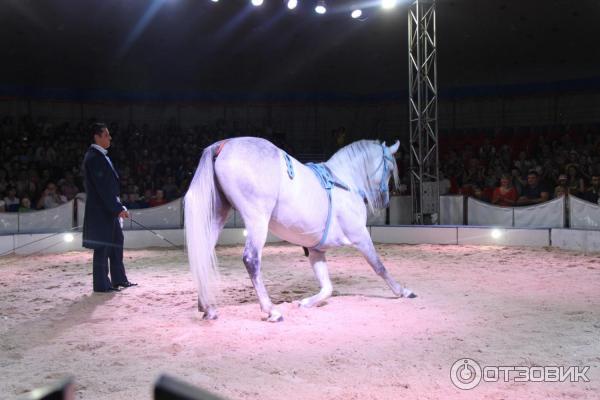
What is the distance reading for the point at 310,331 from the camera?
4289 mm

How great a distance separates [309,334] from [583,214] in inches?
292

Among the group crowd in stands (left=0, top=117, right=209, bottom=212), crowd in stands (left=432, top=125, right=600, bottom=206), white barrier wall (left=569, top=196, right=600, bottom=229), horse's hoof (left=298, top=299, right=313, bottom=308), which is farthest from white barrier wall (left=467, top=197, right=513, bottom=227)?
crowd in stands (left=0, top=117, right=209, bottom=212)

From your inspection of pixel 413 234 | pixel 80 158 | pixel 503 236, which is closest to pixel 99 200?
pixel 413 234

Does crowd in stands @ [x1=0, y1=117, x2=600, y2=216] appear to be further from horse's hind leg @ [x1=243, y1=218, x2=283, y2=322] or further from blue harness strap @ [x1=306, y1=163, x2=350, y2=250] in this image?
horse's hind leg @ [x1=243, y1=218, x2=283, y2=322]

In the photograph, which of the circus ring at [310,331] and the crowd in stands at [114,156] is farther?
the crowd in stands at [114,156]

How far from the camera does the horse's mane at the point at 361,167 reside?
18.2 feet

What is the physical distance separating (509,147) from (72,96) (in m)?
15.3

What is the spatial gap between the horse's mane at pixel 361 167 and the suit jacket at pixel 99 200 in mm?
2445

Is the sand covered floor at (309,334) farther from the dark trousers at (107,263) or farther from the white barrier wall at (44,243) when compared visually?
the white barrier wall at (44,243)

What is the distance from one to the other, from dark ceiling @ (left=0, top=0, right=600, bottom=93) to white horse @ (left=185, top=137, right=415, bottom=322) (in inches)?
319

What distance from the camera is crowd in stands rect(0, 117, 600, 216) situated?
11102mm

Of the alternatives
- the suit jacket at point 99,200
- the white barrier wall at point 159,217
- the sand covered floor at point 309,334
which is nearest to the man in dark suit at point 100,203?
the suit jacket at point 99,200

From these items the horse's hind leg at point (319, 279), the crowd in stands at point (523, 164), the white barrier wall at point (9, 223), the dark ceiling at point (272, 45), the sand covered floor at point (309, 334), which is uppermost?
the dark ceiling at point (272, 45)

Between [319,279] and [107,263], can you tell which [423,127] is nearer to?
[319,279]
